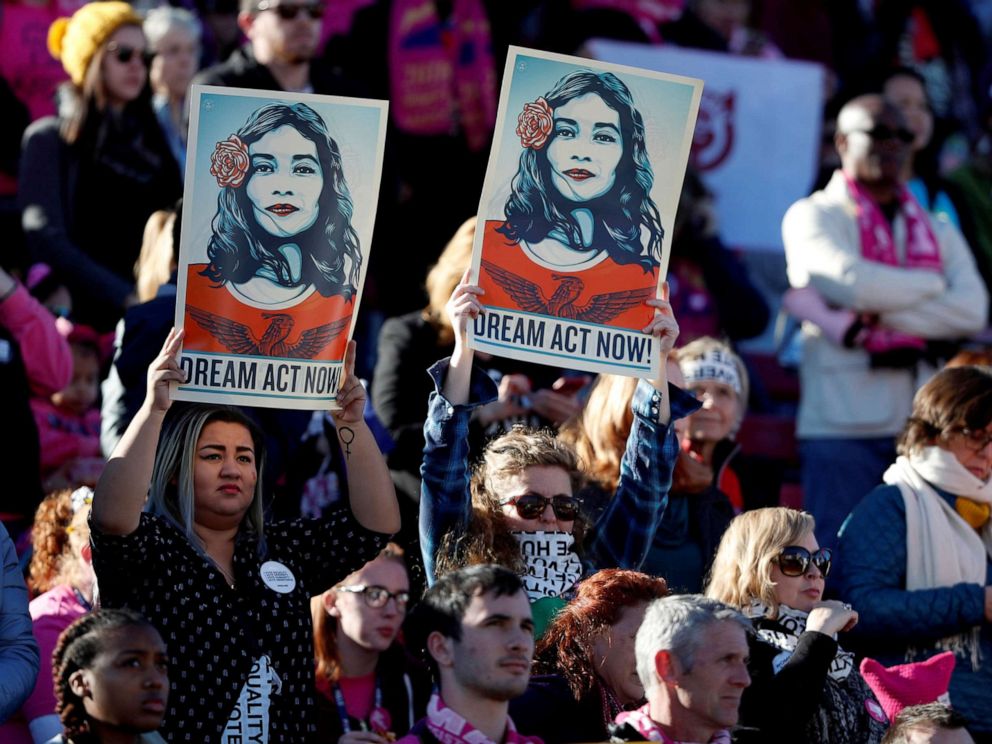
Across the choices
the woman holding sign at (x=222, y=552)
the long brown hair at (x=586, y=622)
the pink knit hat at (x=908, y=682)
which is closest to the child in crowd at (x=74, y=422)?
the woman holding sign at (x=222, y=552)

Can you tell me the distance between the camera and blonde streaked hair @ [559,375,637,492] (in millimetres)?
5992

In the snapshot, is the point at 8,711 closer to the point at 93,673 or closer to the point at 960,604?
the point at 93,673

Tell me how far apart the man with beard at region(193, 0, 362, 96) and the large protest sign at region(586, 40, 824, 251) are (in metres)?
2.67

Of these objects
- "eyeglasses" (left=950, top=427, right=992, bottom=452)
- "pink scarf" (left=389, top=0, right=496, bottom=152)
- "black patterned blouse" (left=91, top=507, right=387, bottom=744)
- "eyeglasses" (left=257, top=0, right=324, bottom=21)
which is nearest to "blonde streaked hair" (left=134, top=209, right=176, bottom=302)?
"eyeglasses" (left=257, top=0, right=324, bottom=21)

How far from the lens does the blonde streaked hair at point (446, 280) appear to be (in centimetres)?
609

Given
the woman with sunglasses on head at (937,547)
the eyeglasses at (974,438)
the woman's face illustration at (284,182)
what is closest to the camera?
the woman's face illustration at (284,182)

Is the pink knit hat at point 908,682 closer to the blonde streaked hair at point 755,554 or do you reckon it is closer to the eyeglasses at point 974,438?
the blonde streaked hair at point 755,554

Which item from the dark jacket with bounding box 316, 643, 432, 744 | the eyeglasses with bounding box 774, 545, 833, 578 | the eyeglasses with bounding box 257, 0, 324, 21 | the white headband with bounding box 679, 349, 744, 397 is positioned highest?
the eyeglasses with bounding box 257, 0, 324, 21

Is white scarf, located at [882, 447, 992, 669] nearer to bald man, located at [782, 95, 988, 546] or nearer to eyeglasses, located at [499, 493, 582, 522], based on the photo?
bald man, located at [782, 95, 988, 546]

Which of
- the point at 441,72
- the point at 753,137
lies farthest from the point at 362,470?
the point at 753,137

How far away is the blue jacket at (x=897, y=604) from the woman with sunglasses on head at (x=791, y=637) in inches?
22.7

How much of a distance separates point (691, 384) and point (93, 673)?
9.96ft

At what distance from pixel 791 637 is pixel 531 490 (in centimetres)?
85

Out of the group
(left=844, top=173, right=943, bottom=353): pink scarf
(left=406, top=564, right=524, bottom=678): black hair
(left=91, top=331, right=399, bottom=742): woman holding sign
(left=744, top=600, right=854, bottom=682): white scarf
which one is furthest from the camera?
(left=844, top=173, right=943, bottom=353): pink scarf
